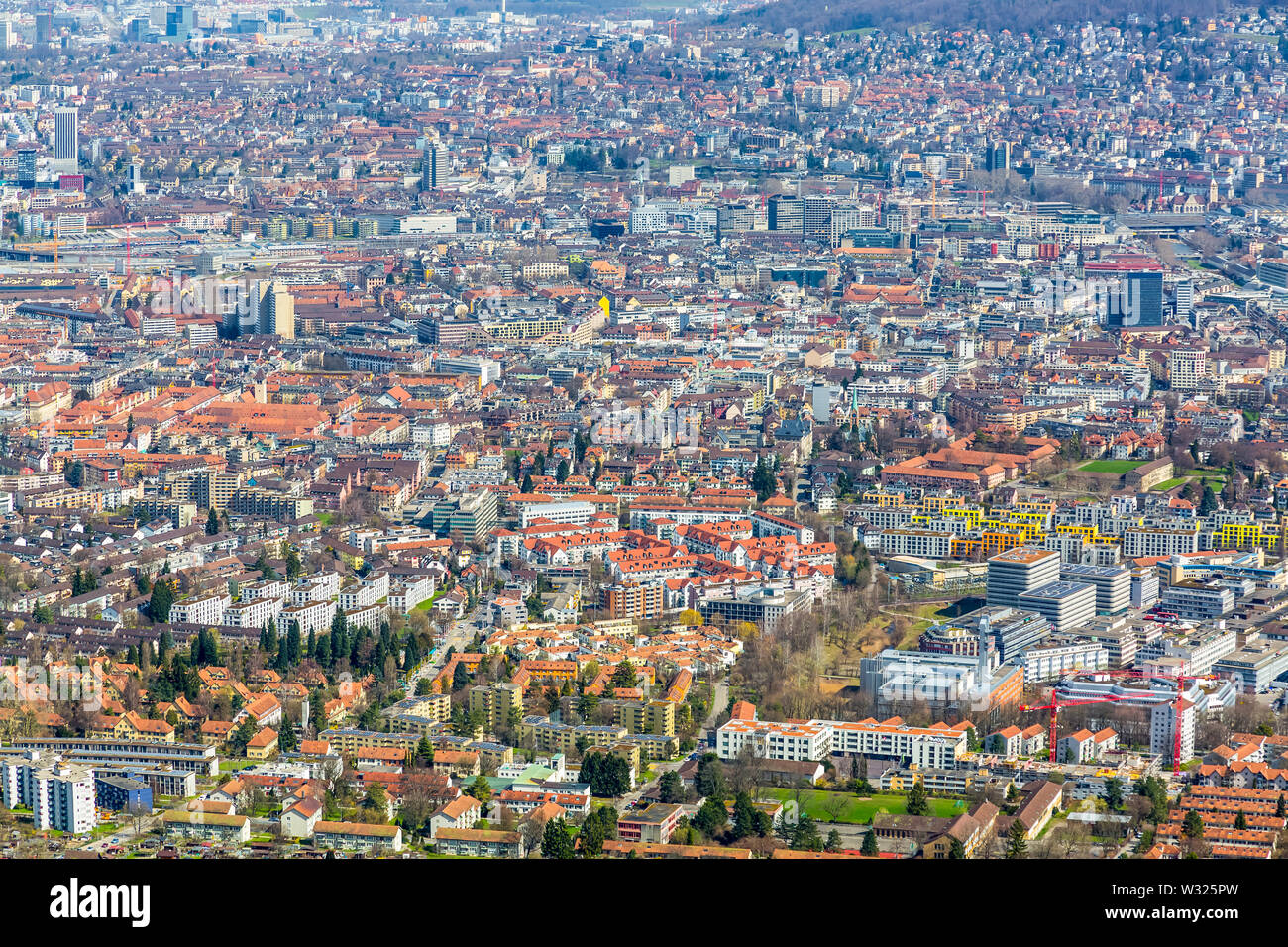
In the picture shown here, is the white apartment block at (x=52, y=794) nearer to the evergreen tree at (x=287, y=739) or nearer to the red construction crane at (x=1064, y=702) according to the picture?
the evergreen tree at (x=287, y=739)

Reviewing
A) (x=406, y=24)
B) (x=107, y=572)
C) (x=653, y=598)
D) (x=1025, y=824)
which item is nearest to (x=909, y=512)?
(x=653, y=598)

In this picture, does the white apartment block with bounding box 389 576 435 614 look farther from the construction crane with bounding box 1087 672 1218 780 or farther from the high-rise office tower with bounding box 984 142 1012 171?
the high-rise office tower with bounding box 984 142 1012 171

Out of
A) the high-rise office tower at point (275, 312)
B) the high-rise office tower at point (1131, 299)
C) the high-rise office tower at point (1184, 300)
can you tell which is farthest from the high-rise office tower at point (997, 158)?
the high-rise office tower at point (275, 312)

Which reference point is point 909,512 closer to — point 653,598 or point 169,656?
point 653,598

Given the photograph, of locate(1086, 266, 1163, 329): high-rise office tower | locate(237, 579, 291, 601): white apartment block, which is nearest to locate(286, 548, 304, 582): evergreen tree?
locate(237, 579, 291, 601): white apartment block

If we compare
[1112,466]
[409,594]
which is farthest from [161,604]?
[1112,466]
